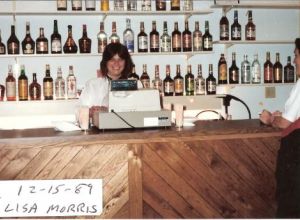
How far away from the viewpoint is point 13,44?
124 inches

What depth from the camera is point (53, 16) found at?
10.8ft

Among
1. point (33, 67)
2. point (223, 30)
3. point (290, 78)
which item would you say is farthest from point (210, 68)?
point (33, 67)

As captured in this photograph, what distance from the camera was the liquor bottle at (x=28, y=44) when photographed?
3133mm

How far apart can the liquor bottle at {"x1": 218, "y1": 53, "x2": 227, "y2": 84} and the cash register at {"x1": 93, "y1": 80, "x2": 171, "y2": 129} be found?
155cm

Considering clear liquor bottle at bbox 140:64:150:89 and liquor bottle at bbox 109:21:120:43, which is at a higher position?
liquor bottle at bbox 109:21:120:43

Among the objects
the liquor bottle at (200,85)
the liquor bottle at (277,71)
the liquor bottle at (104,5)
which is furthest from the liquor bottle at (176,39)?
the liquor bottle at (277,71)

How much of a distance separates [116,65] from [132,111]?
2.64 ft

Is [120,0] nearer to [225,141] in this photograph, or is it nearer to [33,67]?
[33,67]

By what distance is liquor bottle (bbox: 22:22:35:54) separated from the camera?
313 centimetres

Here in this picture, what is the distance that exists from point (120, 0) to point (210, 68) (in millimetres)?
939

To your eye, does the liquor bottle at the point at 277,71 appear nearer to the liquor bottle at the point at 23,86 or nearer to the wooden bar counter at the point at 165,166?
the wooden bar counter at the point at 165,166

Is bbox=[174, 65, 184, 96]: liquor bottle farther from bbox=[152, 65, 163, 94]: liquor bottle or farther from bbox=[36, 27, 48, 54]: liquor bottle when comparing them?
bbox=[36, 27, 48, 54]: liquor bottle

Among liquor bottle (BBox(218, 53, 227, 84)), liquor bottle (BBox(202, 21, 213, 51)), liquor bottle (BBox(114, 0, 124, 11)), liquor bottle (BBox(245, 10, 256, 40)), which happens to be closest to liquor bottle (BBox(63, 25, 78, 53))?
liquor bottle (BBox(114, 0, 124, 11))

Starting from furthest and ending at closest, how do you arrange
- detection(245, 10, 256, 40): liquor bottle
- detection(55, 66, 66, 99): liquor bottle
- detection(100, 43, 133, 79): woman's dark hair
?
detection(245, 10, 256, 40): liquor bottle → detection(55, 66, 66, 99): liquor bottle → detection(100, 43, 133, 79): woman's dark hair
